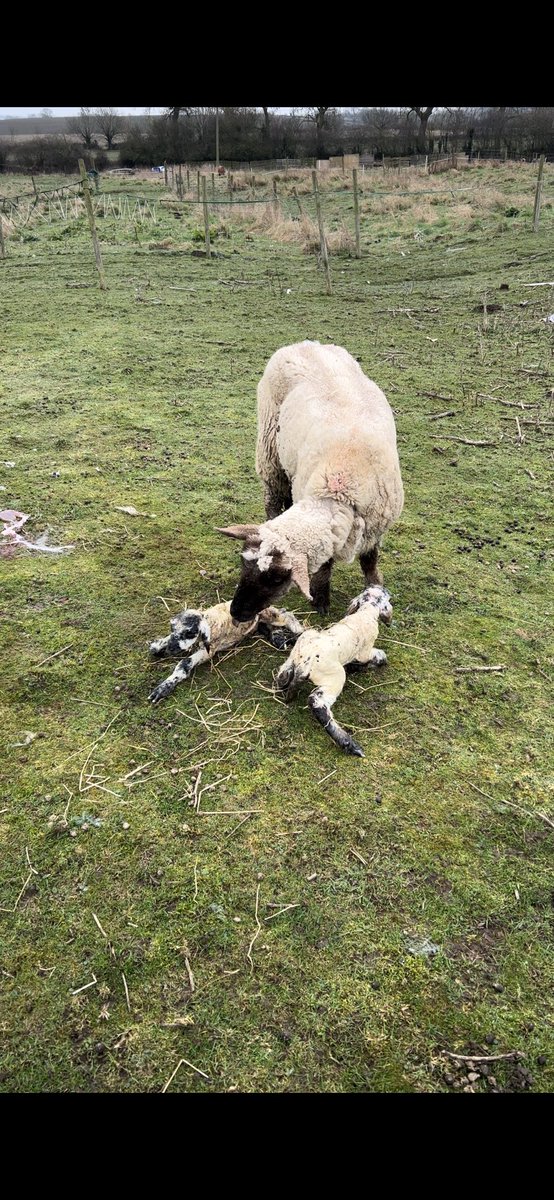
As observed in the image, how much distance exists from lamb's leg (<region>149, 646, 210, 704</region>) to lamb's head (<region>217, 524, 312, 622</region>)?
1.56 ft

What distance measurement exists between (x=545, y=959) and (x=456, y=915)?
411mm

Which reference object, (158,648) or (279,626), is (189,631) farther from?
(279,626)

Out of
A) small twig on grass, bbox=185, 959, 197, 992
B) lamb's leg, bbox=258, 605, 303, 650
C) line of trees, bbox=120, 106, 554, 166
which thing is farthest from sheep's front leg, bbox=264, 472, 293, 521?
line of trees, bbox=120, 106, 554, 166

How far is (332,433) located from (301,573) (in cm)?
118

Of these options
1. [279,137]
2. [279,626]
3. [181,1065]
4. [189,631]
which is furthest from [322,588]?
[279,137]

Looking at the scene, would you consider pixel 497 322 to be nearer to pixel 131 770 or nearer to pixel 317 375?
pixel 317 375

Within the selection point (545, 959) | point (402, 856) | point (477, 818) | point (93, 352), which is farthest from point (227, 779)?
point (93, 352)

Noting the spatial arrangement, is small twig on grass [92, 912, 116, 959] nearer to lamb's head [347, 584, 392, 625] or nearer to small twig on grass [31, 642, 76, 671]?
small twig on grass [31, 642, 76, 671]

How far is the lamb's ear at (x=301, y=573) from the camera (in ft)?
14.7

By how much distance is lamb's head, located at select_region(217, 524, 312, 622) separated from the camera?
4.48m

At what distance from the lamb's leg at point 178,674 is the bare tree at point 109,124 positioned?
157ft

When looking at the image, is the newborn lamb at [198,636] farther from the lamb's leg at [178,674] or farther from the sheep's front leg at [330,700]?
the sheep's front leg at [330,700]

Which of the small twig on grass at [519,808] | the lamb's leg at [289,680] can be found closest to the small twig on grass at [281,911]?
the small twig on grass at [519,808]

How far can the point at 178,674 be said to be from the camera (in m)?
4.68
